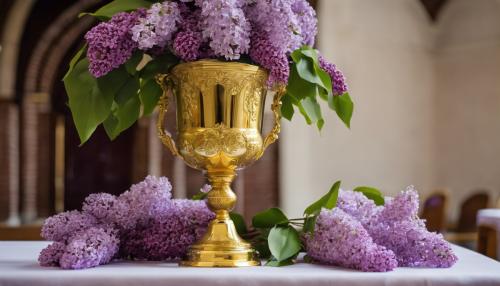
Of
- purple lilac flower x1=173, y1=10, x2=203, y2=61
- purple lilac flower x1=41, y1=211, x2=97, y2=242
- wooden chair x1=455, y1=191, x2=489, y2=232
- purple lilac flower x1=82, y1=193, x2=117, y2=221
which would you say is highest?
purple lilac flower x1=173, y1=10, x2=203, y2=61

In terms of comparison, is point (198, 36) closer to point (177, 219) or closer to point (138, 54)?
point (138, 54)

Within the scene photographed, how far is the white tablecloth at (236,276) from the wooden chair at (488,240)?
60 cm

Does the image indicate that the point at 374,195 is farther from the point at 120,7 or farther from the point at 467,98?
the point at 467,98

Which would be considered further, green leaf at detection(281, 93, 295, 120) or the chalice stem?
green leaf at detection(281, 93, 295, 120)

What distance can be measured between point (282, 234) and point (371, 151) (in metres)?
7.04

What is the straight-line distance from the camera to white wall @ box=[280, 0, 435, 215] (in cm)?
812

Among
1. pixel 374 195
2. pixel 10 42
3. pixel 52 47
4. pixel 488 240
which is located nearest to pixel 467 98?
pixel 52 47

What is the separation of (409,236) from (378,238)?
Result: 0.08 meters

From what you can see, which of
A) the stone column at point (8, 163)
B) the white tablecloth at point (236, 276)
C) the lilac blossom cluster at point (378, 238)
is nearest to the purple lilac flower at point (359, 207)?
the lilac blossom cluster at point (378, 238)

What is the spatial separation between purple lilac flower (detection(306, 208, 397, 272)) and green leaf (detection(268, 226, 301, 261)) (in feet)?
0.11

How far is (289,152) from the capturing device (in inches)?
300

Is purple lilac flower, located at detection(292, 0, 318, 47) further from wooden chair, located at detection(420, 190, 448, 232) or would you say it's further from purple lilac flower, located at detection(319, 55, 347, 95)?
wooden chair, located at detection(420, 190, 448, 232)

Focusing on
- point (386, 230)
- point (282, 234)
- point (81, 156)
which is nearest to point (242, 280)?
point (282, 234)

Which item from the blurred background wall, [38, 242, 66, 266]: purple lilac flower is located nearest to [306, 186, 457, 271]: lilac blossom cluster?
[38, 242, 66, 266]: purple lilac flower
